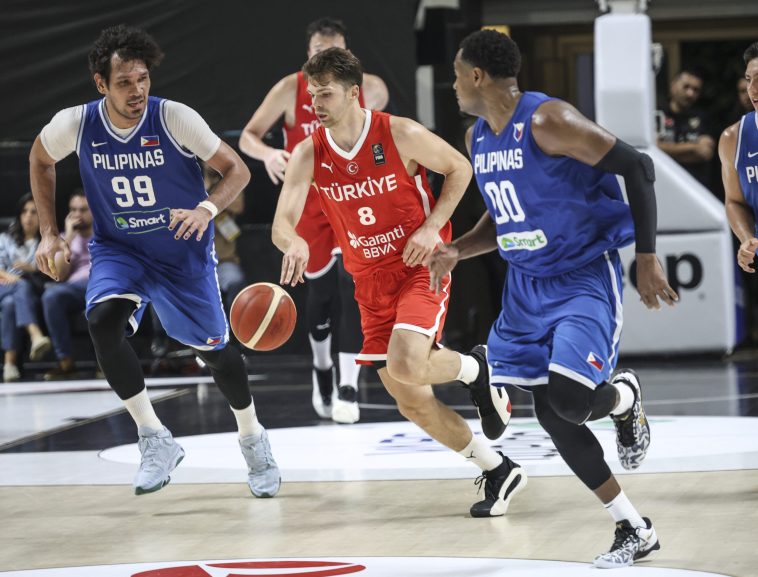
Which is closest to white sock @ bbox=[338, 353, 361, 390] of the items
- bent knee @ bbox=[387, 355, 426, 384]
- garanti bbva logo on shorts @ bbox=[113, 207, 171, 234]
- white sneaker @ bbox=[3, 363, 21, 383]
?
garanti bbva logo on shorts @ bbox=[113, 207, 171, 234]

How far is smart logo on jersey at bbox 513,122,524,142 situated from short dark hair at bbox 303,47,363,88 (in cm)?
93

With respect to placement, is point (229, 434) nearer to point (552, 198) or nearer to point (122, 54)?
point (122, 54)

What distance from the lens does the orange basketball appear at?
5.04m

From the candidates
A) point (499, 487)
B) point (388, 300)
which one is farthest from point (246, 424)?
point (499, 487)

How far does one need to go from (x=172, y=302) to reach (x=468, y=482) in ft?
4.54

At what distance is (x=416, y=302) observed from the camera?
16.2 ft

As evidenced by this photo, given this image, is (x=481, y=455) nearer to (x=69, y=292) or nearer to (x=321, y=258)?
(x=321, y=258)

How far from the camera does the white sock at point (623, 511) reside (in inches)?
150

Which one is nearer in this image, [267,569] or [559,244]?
[267,569]

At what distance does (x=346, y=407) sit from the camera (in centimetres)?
716

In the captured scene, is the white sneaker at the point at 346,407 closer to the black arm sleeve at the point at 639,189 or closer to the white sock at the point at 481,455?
the white sock at the point at 481,455

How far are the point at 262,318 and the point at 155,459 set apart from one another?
26.7 inches

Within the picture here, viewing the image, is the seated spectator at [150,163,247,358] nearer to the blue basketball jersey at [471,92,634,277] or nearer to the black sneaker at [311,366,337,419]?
the black sneaker at [311,366,337,419]

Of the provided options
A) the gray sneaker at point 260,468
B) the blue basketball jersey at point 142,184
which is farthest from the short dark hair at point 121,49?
the gray sneaker at point 260,468
